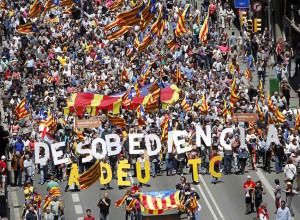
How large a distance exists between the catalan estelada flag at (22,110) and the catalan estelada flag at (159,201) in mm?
12776

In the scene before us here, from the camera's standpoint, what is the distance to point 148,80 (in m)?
75.1

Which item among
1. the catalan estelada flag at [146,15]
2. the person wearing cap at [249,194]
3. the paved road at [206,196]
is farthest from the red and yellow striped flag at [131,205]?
the catalan estelada flag at [146,15]

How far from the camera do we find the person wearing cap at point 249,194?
5984 cm

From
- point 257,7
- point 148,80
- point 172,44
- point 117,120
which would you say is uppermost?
point 257,7

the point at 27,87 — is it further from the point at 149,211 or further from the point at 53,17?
the point at 149,211

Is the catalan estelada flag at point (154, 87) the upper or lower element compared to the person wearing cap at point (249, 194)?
upper

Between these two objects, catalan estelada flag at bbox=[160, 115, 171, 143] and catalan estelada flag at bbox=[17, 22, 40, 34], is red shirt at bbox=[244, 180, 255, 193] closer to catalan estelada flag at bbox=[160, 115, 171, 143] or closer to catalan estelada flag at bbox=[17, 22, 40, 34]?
catalan estelada flag at bbox=[160, 115, 171, 143]

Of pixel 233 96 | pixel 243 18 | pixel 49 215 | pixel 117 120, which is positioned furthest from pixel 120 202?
pixel 243 18

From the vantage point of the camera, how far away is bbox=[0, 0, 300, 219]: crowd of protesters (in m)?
64.9

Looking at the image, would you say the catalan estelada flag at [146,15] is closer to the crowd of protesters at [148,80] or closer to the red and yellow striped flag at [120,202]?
the crowd of protesters at [148,80]

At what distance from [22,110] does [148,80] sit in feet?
25.7

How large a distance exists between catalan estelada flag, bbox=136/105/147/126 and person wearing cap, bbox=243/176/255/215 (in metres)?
8.88

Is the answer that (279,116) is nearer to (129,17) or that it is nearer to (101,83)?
(101,83)

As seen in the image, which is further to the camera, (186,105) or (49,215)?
(186,105)
